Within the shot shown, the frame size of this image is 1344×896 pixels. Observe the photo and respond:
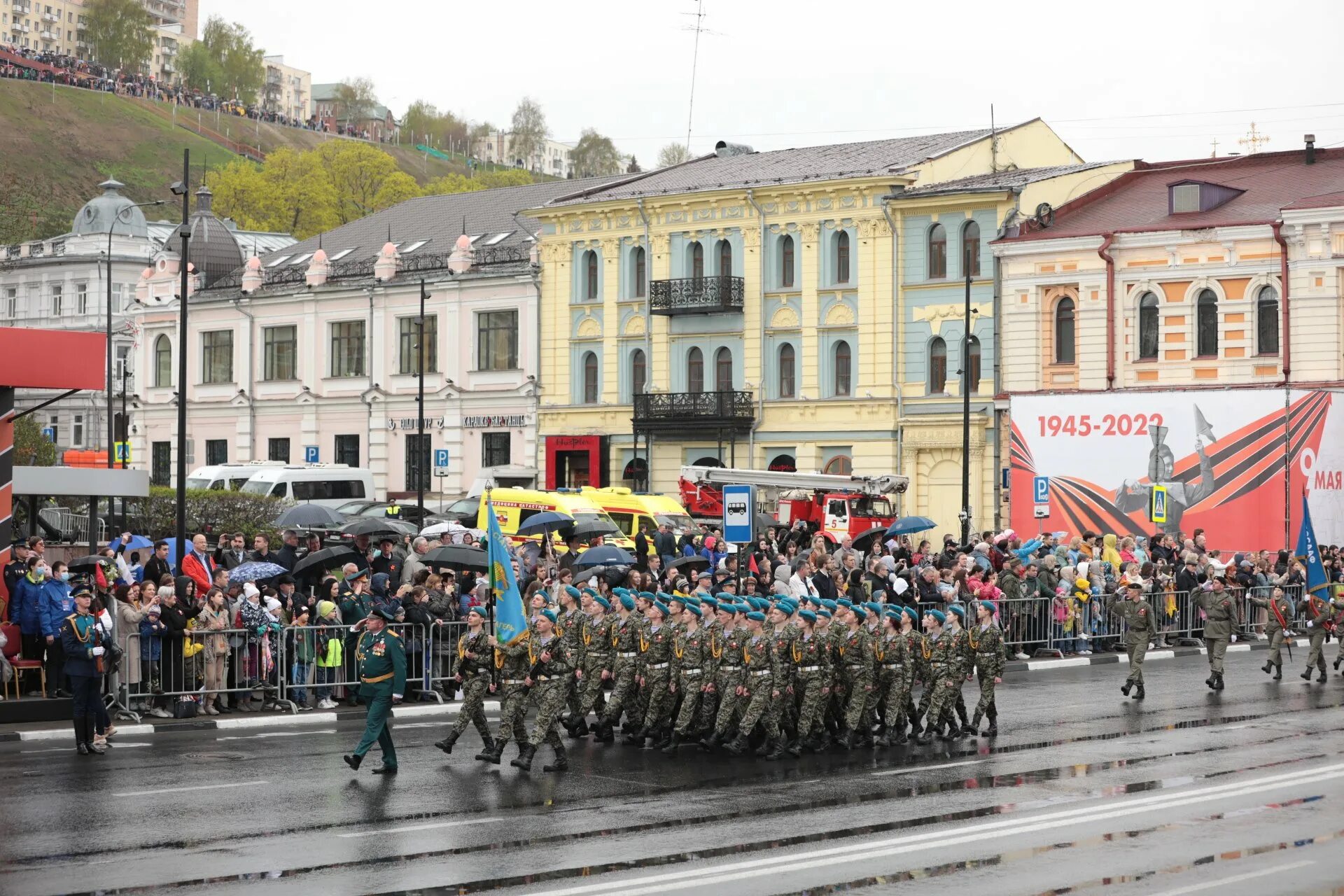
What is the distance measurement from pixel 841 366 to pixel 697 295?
4806mm

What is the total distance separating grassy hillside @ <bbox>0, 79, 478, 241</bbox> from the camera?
126688 millimetres

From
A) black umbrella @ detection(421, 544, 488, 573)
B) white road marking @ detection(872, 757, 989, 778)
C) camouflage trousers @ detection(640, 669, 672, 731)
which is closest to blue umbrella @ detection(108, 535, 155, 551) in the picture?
black umbrella @ detection(421, 544, 488, 573)

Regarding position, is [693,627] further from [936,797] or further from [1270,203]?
[1270,203]

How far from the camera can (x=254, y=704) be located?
22.7 meters

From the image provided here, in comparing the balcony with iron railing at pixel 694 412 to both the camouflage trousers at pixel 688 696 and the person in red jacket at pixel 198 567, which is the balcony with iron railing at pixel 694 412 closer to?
the person in red jacket at pixel 198 567

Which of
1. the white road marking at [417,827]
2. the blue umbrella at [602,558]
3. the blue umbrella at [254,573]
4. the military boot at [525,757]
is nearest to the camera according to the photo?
the white road marking at [417,827]

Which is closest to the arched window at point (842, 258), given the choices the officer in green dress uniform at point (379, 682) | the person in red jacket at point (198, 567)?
the person in red jacket at point (198, 567)

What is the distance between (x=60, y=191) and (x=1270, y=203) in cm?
10240

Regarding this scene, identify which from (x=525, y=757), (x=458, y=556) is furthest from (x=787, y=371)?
(x=525, y=757)

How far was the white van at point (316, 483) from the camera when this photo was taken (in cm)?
5241

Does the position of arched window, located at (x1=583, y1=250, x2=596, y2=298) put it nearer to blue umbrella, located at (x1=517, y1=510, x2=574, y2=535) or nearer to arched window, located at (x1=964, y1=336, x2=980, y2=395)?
arched window, located at (x1=964, y1=336, x2=980, y2=395)

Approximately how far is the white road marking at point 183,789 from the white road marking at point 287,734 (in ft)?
12.1

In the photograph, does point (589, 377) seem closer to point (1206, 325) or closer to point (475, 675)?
point (1206, 325)

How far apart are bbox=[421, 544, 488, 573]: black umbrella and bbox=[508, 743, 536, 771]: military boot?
374 inches
